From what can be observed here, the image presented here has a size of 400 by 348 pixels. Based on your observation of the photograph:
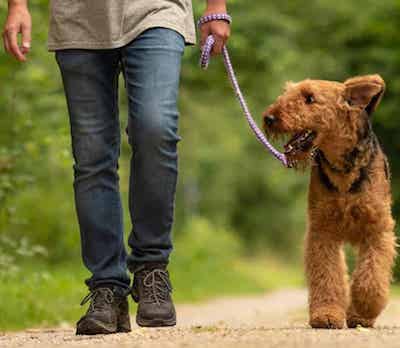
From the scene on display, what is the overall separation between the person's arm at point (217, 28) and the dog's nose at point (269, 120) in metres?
0.52

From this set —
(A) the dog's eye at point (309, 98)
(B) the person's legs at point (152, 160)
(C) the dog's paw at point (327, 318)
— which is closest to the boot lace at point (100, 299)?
(B) the person's legs at point (152, 160)

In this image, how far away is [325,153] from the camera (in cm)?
618

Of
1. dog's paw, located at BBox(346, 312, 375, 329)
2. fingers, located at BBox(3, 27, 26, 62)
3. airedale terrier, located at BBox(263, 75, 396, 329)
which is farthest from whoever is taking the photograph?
dog's paw, located at BBox(346, 312, 375, 329)

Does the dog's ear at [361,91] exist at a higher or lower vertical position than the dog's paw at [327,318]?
higher

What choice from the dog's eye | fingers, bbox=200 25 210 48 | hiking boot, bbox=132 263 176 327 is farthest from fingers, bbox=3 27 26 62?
Answer: the dog's eye

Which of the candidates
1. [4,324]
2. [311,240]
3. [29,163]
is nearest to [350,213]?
[311,240]

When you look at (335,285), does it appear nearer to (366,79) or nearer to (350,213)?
(350,213)

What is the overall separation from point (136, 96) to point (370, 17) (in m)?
13.1

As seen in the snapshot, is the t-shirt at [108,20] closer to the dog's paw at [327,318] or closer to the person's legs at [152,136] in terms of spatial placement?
the person's legs at [152,136]

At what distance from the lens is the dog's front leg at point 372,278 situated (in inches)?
228

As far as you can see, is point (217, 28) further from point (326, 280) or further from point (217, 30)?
point (326, 280)

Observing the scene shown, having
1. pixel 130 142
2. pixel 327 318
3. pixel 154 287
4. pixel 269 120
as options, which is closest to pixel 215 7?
pixel 269 120

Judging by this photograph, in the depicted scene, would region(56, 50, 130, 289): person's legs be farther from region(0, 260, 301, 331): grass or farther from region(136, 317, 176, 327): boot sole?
region(0, 260, 301, 331): grass

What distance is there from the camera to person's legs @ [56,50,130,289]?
17.7ft
